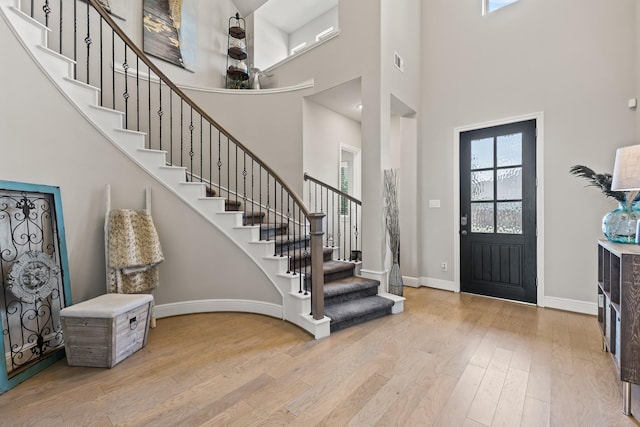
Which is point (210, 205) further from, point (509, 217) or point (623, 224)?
point (509, 217)

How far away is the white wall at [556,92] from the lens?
9.97ft

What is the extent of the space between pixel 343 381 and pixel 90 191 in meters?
2.71

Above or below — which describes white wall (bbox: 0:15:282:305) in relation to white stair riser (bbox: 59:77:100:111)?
below

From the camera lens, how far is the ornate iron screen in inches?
76.4

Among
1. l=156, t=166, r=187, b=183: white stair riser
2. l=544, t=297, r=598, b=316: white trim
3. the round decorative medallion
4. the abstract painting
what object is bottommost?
l=544, t=297, r=598, b=316: white trim

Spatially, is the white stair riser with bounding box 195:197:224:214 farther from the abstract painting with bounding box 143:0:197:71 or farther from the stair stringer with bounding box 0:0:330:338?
the abstract painting with bounding box 143:0:197:71

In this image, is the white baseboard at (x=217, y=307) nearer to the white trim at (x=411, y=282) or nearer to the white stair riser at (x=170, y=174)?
the white stair riser at (x=170, y=174)

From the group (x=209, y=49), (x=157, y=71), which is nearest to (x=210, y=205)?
(x=157, y=71)

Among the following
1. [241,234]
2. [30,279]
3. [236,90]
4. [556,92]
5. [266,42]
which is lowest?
[30,279]

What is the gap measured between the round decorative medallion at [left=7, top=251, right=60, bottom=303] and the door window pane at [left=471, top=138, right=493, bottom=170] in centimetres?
468

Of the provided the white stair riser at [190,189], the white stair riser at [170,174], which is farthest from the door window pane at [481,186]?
the white stair riser at [170,174]

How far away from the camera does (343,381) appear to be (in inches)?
75.9

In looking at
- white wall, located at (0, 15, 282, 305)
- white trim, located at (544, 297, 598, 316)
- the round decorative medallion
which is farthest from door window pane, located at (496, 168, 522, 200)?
the round decorative medallion

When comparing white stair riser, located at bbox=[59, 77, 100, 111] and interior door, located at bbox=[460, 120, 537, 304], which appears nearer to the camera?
white stair riser, located at bbox=[59, 77, 100, 111]
